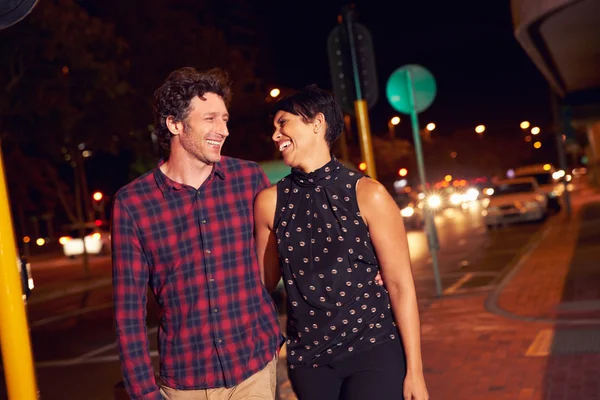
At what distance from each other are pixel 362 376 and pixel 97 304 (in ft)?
53.4

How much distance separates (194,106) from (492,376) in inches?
178

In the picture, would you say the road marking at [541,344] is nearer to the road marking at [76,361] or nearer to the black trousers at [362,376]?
the road marking at [76,361]

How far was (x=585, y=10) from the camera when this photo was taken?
28.5ft

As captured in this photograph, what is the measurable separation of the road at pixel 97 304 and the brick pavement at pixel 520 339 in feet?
3.26

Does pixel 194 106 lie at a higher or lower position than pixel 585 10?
lower

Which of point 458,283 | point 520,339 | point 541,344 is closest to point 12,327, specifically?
point 541,344

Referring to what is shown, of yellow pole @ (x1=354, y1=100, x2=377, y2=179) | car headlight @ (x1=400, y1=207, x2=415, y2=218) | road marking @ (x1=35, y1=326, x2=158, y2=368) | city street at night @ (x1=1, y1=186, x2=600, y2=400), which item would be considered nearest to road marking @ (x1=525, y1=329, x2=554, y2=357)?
city street at night @ (x1=1, y1=186, x2=600, y2=400)

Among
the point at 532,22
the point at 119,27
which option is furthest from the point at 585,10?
the point at 119,27

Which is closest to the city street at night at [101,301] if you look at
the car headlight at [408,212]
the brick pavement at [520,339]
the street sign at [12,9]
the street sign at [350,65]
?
the brick pavement at [520,339]

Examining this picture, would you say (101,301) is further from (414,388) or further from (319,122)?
(414,388)

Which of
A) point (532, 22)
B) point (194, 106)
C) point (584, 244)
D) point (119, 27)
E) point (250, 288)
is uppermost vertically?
point (119, 27)

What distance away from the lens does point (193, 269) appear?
10.6ft

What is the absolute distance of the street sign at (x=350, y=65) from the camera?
765 cm

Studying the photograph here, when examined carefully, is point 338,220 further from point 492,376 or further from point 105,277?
point 105,277
